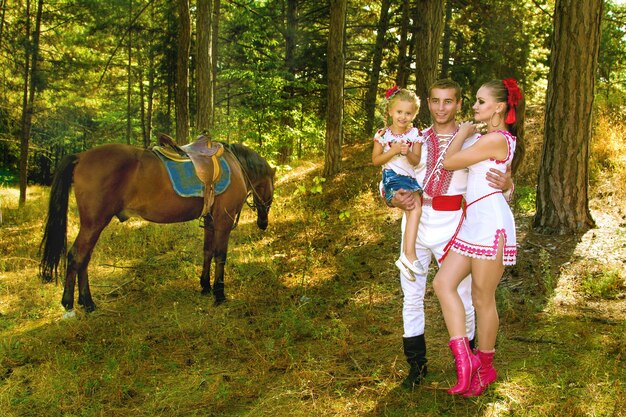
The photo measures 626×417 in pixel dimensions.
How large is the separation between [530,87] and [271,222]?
11.0 meters

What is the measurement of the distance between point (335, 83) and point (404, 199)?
833 centimetres

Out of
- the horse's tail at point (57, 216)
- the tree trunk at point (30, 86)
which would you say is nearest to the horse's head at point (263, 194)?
the horse's tail at point (57, 216)

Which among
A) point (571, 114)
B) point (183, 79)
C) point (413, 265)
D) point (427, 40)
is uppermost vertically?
point (427, 40)

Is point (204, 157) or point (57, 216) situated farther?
point (204, 157)

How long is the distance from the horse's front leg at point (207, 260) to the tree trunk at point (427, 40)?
216 inches

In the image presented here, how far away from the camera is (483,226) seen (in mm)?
3293

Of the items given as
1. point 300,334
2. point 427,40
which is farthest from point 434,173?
point 427,40

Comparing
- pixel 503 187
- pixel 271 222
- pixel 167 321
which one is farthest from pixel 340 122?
pixel 503 187

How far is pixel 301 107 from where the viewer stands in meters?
15.9

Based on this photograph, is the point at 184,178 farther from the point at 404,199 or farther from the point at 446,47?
the point at 446,47

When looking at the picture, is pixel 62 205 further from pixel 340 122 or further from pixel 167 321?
pixel 340 122

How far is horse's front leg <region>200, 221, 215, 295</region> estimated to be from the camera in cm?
651

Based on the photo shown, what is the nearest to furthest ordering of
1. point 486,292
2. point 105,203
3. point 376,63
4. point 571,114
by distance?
point 486,292, point 105,203, point 571,114, point 376,63

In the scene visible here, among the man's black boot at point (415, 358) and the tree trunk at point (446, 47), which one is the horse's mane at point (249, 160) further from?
the tree trunk at point (446, 47)
